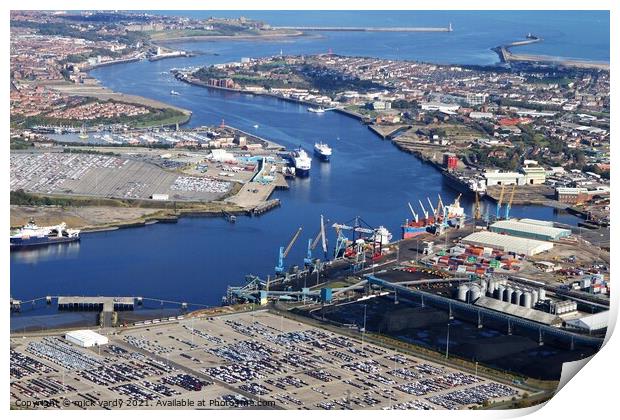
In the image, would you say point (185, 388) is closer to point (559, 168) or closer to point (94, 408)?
point (94, 408)

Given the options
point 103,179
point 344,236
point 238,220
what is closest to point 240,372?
point 344,236

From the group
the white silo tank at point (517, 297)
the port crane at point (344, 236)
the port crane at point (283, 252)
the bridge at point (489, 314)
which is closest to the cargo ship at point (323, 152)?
the port crane at point (344, 236)

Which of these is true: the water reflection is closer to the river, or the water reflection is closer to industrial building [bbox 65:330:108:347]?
the river

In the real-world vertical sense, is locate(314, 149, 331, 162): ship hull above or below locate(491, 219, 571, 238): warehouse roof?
below

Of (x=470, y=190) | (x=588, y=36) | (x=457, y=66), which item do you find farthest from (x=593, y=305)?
(x=588, y=36)

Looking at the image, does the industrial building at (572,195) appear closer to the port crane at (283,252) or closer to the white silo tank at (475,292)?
the port crane at (283,252)

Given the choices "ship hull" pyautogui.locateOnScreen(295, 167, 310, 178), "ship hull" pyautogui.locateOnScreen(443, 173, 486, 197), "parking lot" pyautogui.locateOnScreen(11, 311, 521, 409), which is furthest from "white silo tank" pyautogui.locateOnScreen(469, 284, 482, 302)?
"ship hull" pyautogui.locateOnScreen(295, 167, 310, 178)

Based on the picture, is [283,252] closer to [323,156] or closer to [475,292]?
[475,292]
